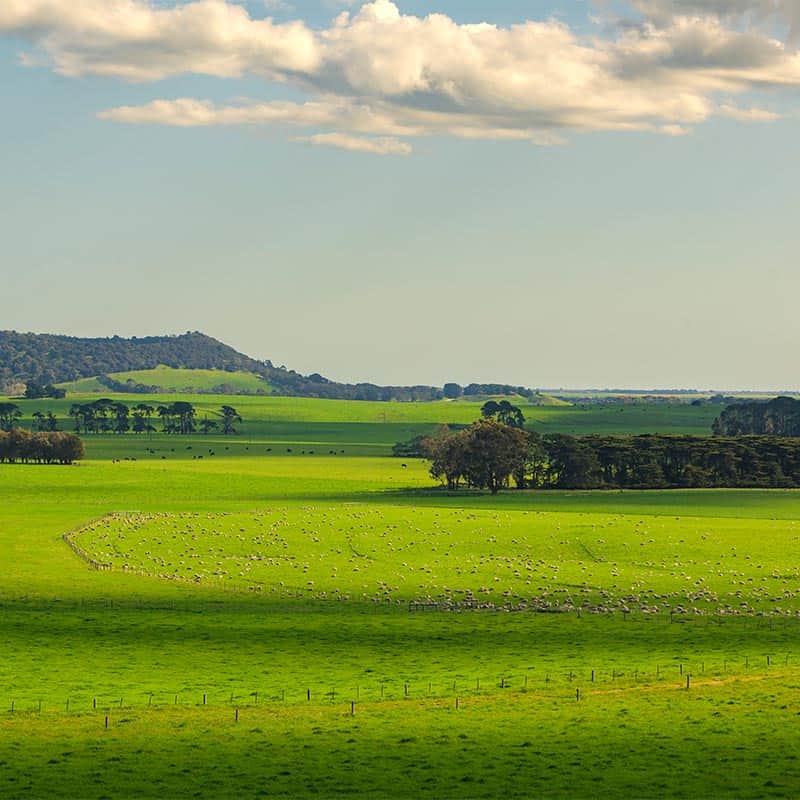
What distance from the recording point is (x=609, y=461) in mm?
165500

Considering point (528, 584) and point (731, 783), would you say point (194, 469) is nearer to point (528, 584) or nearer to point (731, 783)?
point (528, 584)

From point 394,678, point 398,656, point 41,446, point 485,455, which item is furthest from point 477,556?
point 41,446

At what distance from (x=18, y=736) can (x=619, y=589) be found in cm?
4569

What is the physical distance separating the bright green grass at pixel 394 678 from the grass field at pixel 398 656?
173 mm

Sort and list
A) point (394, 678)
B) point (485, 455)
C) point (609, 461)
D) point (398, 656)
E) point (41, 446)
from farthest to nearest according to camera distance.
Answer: point (41, 446)
point (609, 461)
point (485, 455)
point (398, 656)
point (394, 678)

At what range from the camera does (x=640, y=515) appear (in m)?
128

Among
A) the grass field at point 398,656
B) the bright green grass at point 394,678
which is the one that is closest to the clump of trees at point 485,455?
the grass field at point 398,656

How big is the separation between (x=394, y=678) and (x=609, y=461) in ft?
358

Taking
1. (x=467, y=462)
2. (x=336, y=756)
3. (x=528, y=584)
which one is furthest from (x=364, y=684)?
(x=467, y=462)

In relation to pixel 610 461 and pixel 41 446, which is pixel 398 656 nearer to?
pixel 610 461

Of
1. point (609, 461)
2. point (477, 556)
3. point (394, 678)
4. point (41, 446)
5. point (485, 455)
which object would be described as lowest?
point (394, 678)

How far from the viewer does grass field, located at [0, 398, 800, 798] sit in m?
45.0

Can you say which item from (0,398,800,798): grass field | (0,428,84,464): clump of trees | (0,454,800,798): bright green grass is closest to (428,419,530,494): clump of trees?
(0,398,800,798): grass field

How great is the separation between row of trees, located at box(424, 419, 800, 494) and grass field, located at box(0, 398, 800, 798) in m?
36.4
